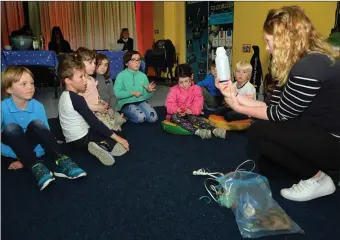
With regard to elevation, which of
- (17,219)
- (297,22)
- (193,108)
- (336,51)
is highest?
(297,22)

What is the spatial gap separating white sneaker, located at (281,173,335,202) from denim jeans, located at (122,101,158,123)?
1.60 meters

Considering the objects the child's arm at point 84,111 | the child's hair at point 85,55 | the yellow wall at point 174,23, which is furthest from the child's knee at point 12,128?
the yellow wall at point 174,23

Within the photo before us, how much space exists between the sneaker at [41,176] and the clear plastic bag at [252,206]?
2.52 ft

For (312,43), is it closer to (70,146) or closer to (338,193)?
(338,193)

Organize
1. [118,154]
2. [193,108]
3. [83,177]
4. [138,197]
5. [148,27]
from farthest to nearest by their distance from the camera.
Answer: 1. [148,27]
2. [193,108]
3. [118,154]
4. [83,177]
5. [138,197]

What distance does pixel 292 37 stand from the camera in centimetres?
115

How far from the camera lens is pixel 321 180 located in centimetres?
130

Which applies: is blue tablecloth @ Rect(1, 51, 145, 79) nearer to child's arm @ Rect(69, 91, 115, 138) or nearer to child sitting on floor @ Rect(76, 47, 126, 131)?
child sitting on floor @ Rect(76, 47, 126, 131)

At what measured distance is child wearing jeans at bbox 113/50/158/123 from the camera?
106 inches

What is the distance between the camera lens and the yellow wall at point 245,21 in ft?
11.0

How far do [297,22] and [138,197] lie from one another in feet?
3.25

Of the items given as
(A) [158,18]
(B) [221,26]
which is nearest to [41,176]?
(B) [221,26]

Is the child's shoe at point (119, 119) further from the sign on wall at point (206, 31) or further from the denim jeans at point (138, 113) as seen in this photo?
the sign on wall at point (206, 31)

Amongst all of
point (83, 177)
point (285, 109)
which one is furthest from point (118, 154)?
point (285, 109)
